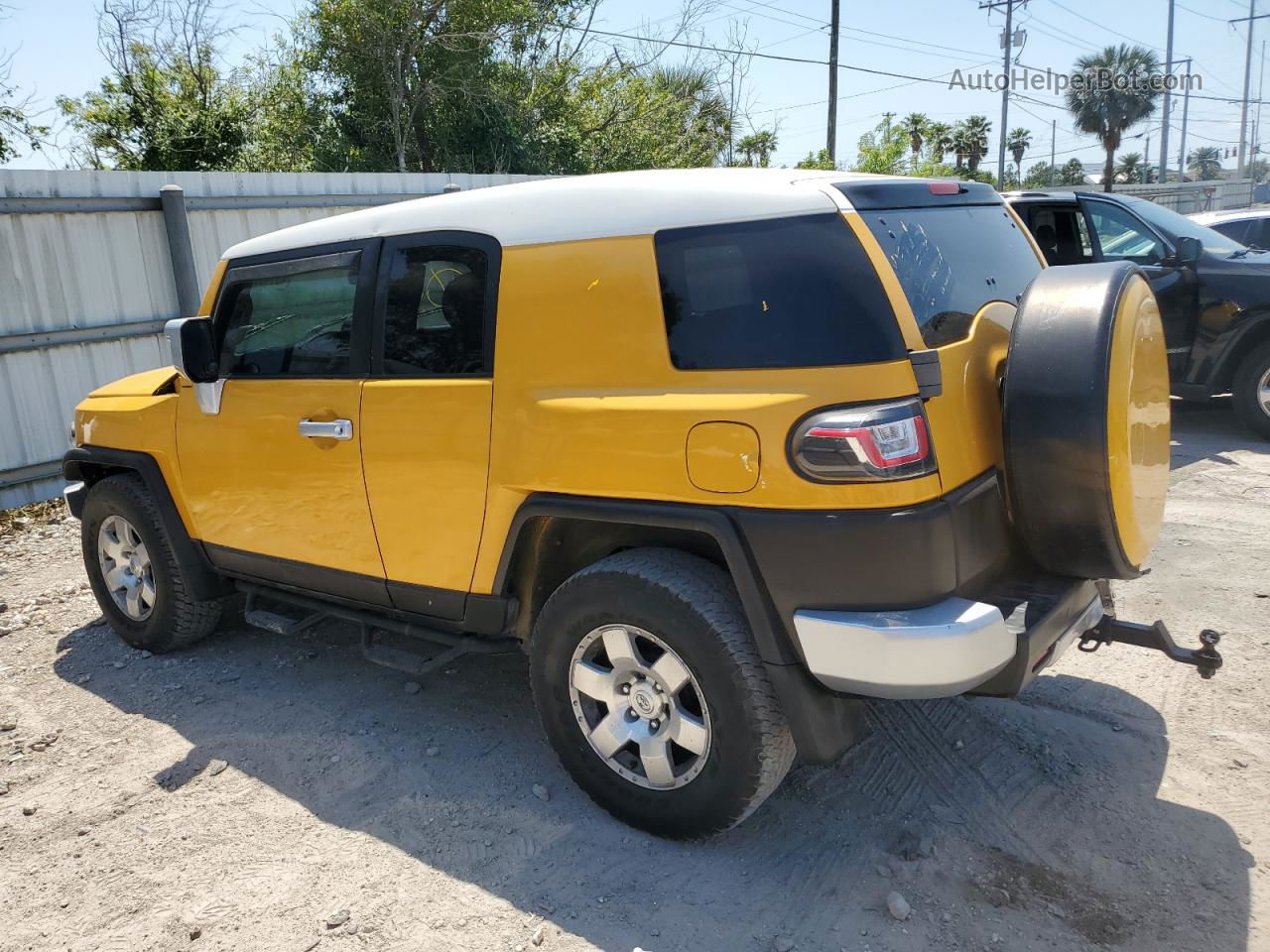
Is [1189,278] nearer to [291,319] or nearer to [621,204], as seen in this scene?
[621,204]

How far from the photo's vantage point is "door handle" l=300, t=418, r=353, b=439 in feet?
11.2

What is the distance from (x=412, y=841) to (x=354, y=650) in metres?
1.68

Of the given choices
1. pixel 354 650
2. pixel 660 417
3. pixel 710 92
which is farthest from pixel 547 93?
pixel 660 417

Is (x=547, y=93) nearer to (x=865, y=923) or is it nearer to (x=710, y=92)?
(x=710, y=92)

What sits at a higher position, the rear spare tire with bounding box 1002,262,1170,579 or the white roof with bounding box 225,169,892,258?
the white roof with bounding box 225,169,892,258

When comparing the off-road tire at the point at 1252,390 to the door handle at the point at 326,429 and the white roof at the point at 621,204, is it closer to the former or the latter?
the white roof at the point at 621,204

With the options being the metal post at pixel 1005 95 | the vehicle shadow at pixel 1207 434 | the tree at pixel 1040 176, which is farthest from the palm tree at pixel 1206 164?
the vehicle shadow at pixel 1207 434

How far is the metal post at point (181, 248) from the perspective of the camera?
26.3ft

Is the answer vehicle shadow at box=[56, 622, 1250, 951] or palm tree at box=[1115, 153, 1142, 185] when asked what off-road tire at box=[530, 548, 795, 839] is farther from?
palm tree at box=[1115, 153, 1142, 185]

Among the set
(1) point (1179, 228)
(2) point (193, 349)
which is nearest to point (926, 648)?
(2) point (193, 349)

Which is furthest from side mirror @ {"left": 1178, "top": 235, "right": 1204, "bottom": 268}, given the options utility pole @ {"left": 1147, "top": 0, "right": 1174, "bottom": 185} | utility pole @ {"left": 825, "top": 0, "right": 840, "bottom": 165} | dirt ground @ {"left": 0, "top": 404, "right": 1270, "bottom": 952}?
utility pole @ {"left": 1147, "top": 0, "right": 1174, "bottom": 185}

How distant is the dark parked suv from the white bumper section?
5.72 m

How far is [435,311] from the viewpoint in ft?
10.6

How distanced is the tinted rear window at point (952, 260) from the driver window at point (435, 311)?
1.28m
